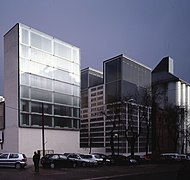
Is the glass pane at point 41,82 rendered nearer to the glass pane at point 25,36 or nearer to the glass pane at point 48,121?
the glass pane at point 48,121

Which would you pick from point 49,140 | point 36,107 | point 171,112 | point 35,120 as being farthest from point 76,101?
point 171,112

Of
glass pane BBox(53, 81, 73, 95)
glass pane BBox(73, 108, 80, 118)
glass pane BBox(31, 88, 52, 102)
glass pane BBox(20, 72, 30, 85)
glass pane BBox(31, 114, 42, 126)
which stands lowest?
glass pane BBox(31, 114, 42, 126)

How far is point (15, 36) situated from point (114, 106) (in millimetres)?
19406

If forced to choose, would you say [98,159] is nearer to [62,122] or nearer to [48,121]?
[48,121]

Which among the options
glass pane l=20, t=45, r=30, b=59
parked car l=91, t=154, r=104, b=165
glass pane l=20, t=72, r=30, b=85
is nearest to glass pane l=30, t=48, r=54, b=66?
glass pane l=20, t=45, r=30, b=59

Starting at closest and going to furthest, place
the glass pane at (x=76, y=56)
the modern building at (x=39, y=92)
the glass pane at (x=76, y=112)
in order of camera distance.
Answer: the modern building at (x=39, y=92)
the glass pane at (x=76, y=112)
the glass pane at (x=76, y=56)

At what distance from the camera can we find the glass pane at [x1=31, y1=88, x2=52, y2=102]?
49.4 metres

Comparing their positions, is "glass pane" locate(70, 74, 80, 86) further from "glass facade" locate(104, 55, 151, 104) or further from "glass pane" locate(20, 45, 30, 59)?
"glass facade" locate(104, 55, 151, 104)

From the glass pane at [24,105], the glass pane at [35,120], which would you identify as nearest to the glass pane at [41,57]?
the glass pane at [24,105]

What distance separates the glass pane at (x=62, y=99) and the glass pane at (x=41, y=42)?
25.8 ft

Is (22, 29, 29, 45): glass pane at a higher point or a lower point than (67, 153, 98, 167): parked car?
higher

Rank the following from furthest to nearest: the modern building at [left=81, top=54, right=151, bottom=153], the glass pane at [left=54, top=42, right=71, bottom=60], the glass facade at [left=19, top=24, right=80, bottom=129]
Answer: the modern building at [left=81, top=54, right=151, bottom=153] → the glass pane at [left=54, top=42, right=71, bottom=60] → the glass facade at [left=19, top=24, right=80, bottom=129]

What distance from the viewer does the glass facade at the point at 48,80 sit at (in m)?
48.3

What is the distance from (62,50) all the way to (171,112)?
2398 cm
